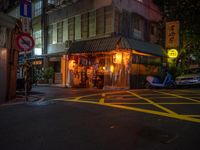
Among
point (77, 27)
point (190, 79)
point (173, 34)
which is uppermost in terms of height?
point (77, 27)

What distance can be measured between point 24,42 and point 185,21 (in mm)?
18261

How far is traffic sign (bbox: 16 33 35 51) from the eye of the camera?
10.4 metres

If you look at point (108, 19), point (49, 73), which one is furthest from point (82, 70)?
point (108, 19)

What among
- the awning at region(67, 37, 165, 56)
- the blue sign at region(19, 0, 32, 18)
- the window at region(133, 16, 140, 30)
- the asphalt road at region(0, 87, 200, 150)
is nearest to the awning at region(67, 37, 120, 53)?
the awning at region(67, 37, 165, 56)

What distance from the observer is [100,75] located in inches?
830

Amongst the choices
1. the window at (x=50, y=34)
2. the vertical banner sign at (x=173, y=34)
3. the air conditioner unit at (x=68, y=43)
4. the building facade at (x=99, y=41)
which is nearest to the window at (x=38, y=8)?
the building facade at (x=99, y=41)

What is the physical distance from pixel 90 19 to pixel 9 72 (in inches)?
491

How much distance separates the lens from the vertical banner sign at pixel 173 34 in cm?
2083

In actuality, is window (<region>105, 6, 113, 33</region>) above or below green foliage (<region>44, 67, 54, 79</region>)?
above

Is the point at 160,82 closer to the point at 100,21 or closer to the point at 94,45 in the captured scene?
the point at 94,45

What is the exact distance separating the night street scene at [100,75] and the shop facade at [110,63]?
0.29 ft

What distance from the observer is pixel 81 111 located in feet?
26.0

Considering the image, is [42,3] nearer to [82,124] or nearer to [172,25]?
[172,25]

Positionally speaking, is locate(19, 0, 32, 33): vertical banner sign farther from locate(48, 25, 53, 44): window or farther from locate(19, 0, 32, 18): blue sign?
locate(48, 25, 53, 44): window
